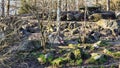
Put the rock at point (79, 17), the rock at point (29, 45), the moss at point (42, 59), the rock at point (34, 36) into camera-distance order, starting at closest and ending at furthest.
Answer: the moss at point (42, 59) → the rock at point (29, 45) → the rock at point (34, 36) → the rock at point (79, 17)

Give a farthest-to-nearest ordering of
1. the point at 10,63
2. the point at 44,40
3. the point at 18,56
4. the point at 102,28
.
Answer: the point at 102,28 < the point at 44,40 < the point at 18,56 < the point at 10,63

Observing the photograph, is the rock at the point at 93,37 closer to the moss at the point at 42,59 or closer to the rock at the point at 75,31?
the rock at the point at 75,31

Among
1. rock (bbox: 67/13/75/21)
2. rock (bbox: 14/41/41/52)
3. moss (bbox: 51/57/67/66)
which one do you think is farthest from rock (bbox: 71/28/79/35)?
moss (bbox: 51/57/67/66)

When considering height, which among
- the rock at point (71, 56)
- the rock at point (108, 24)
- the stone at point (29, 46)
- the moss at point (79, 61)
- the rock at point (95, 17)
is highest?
the rock at point (95, 17)

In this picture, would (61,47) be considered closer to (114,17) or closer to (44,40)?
(44,40)

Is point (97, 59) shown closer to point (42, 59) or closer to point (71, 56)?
point (71, 56)

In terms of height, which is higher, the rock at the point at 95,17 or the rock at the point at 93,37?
the rock at the point at 95,17

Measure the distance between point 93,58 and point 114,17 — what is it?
961cm

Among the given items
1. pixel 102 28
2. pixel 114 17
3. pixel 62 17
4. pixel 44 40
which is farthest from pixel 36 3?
pixel 114 17

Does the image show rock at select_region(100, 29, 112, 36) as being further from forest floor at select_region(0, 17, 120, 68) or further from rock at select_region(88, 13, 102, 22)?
rock at select_region(88, 13, 102, 22)

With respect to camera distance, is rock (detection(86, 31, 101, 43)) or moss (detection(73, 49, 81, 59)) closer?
moss (detection(73, 49, 81, 59))

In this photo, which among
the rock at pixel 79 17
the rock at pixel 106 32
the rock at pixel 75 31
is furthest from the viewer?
the rock at pixel 79 17

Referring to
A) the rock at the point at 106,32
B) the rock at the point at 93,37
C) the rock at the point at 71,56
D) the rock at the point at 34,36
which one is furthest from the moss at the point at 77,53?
the rock at the point at 106,32

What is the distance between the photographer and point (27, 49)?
15.4 metres
